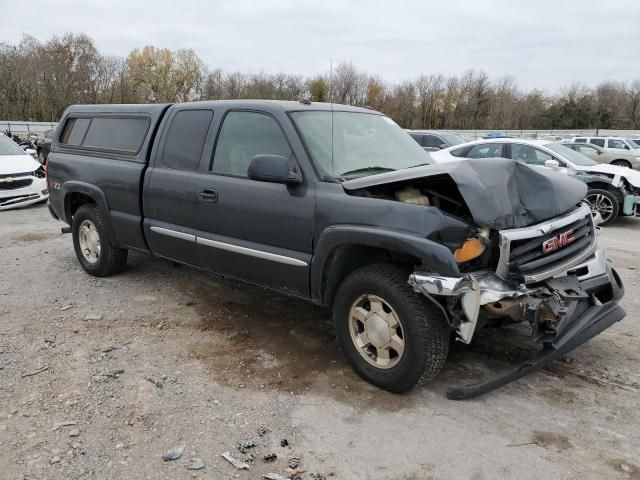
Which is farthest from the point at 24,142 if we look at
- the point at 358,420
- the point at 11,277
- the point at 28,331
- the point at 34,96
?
the point at 34,96

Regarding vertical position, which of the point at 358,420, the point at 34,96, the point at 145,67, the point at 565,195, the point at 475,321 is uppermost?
the point at 145,67

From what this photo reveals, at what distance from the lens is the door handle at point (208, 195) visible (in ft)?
13.9

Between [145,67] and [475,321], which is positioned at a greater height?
[145,67]

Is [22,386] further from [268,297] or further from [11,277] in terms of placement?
A: [11,277]

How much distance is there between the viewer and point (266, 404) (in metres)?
3.32

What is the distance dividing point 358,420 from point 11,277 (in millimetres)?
4774

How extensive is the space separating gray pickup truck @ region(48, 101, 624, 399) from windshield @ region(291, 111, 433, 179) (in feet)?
0.05

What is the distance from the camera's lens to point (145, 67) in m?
60.9

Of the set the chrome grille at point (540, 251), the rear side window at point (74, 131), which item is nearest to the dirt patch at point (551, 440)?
the chrome grille at point (540, 251)

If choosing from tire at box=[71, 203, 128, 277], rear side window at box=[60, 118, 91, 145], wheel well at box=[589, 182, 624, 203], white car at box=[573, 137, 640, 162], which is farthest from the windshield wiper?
white car at box=[573, 137, 640, 162]

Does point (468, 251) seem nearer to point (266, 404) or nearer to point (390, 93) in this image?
point (266, 404)

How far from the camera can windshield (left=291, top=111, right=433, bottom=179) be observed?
384 cm

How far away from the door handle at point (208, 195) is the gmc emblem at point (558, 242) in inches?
98.7

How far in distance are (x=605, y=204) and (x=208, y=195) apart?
8.57 metres
